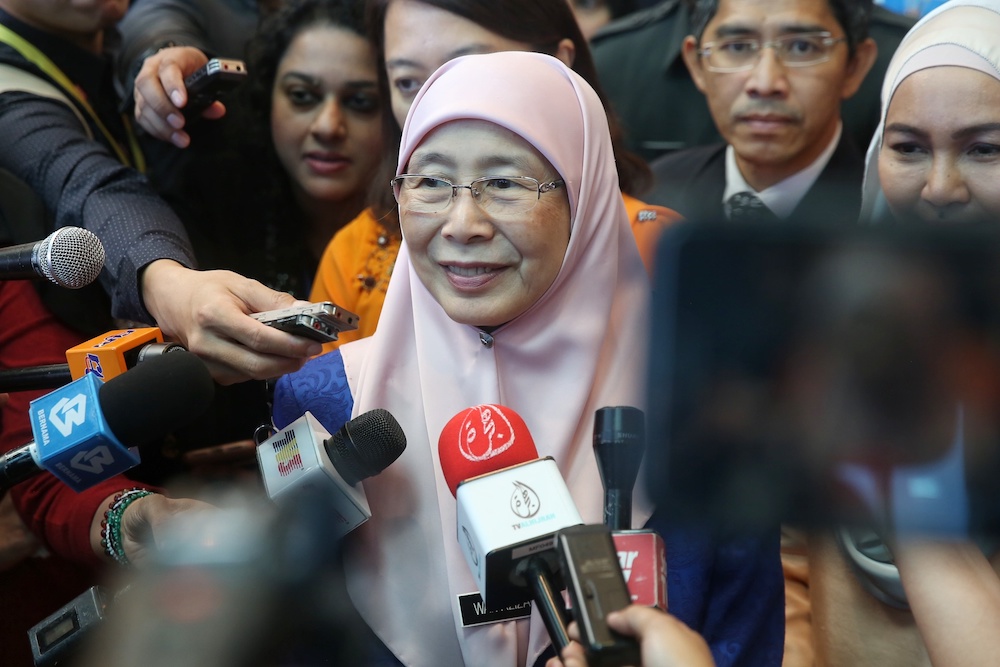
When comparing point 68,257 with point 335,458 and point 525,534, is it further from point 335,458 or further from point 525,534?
point 525,534

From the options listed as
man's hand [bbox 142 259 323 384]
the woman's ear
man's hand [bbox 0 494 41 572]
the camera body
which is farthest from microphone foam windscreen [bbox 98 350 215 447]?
the woman's ear

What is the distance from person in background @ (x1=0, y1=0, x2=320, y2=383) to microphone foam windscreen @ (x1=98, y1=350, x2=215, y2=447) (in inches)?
9.0

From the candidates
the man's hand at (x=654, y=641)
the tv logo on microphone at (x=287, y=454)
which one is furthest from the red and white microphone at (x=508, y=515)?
the tv logo on microphone at (x=287, y=454)

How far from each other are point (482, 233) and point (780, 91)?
0.83 m

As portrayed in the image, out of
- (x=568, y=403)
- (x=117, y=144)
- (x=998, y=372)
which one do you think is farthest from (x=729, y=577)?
(x=117, y=144)

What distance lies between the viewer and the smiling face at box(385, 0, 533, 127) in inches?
73.0

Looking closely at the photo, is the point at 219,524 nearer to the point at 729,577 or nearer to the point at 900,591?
the point at 729,577

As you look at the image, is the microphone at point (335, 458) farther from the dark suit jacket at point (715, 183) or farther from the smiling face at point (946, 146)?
the smiling face at point (946, 146)

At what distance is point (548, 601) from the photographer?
1017 mm

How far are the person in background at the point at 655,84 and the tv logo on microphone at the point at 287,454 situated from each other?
1167mm

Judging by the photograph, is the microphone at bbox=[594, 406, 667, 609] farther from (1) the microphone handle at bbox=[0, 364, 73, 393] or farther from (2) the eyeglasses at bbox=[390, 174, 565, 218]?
(1) the microphone handle at bbox=[0, 364, 73, 393]

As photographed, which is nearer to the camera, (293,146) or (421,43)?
(421,43)

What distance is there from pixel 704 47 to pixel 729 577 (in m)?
1.11

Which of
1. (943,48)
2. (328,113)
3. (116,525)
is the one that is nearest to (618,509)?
(116,525)
